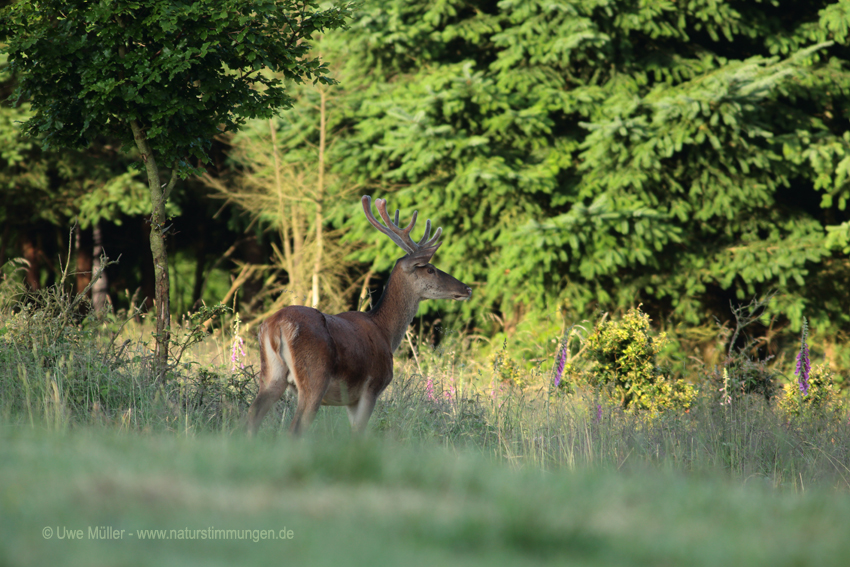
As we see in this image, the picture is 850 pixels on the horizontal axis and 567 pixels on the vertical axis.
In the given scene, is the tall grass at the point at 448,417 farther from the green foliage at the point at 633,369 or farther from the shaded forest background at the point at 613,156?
the shaded forest background at the point at 613,156

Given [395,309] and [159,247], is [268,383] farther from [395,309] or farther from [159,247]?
[159,247]

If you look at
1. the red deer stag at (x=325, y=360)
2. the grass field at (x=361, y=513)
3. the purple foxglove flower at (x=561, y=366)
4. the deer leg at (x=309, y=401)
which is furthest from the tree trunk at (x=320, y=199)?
the grass field at (x=361, y=513)

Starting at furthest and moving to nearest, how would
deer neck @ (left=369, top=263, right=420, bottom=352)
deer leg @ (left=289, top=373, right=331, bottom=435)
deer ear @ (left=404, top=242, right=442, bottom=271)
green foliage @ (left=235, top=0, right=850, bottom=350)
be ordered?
green foliage @ (left=235, top=0, right=850, bottom=350), deer ear @ (left=404, top=242, right=442, bottom=271), deer neck @ (left=369, top=263, right=420, bottom=352), deer leg @ (left=289, top=373, right=331, bottom=435)

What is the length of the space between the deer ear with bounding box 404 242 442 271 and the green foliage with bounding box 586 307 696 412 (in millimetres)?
2009

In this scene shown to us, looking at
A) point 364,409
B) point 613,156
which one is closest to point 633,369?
point 364,409

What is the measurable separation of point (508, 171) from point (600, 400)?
4.86 m

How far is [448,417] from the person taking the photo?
A: 21.9ft

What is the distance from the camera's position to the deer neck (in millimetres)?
6027

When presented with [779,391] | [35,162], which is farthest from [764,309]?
[35,162]

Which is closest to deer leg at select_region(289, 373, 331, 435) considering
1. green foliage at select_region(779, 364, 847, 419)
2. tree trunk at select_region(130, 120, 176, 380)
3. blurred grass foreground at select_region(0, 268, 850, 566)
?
blurred grass foreground at select_region(0, 268, 850, 566)

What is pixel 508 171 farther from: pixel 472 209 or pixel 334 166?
pixel 334 166

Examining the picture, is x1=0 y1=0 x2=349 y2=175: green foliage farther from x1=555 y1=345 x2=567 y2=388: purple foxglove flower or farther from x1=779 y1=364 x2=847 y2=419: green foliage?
x1=779 y1=364 x2=847 y2=419: green foliage

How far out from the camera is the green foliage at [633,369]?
24.0 ft

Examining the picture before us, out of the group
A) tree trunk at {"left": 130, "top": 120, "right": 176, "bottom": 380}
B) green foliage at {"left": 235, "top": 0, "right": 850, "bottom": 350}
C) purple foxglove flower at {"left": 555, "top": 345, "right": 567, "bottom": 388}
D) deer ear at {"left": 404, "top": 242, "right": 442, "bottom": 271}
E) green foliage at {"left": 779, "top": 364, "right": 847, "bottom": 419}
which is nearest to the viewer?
deer ear at {"left": 404, "top": 242, "right": 442, "bottom": 271}
